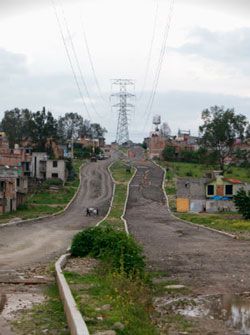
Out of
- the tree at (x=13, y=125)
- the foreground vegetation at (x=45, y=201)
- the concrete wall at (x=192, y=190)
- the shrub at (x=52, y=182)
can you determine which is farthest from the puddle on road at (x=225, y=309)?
Result: the tree at (x=13, y=125)

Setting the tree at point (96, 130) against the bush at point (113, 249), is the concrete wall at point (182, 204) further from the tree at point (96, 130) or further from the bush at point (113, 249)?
the tree at point (96, 130)

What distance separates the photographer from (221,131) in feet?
322

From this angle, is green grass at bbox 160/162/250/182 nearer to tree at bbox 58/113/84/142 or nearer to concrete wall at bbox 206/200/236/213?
concrete wall at bbox 206/200/236/213

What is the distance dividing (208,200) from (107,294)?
51.6 meters

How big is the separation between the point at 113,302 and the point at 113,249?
21.5 ft

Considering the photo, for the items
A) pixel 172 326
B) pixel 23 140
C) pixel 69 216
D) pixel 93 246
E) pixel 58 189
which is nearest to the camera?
pixel 172 326

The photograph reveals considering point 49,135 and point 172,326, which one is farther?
point 49,135

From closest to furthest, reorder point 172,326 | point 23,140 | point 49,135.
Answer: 1. point 172,326
2. point 49,135
3. point 23,140

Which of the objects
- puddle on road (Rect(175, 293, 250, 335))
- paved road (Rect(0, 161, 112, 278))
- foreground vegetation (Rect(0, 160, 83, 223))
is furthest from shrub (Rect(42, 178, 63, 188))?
puddle on road (Rect(175, 293, 250, 335))

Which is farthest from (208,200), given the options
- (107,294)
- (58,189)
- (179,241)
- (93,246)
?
(107,294)

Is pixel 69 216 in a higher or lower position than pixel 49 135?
lower

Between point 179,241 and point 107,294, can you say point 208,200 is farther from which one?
point 107,294

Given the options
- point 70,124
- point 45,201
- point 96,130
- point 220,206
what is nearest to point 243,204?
point 220,206

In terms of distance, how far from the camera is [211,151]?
327 feet
